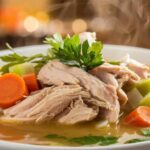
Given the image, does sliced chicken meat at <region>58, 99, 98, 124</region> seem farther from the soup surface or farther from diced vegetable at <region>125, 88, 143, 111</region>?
diced vegetable at <region>125, 88, 143, 111</region>

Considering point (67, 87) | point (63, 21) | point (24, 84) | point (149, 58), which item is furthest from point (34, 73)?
point (63, 21)

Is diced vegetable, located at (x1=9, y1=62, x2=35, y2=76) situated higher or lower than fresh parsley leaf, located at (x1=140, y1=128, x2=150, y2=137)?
higher

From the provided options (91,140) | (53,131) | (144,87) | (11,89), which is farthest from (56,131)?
(144,87)

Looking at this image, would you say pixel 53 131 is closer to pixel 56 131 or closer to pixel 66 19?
pixel 56 131

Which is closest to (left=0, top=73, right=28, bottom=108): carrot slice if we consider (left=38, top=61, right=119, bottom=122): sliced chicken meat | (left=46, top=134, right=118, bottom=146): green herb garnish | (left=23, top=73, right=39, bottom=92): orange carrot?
(left=23, top=73, right=39, bottom=92): orange carrot

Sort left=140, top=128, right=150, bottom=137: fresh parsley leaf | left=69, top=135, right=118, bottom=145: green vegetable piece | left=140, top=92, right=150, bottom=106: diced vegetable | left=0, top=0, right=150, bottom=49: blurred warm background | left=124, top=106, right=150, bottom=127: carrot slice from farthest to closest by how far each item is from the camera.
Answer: left=0, top=0, right=150, bottom=49: blurred warm background < left=140, top=92, right=150, bottom=106: diced vegetable < left=124, top=106, right=150, bottom=127: carrot slice < left=140, top=128, right=150, bottom=137: fresh parsley leaf < left=69, top=135, right=118, bottom=145: green vegetable piece
